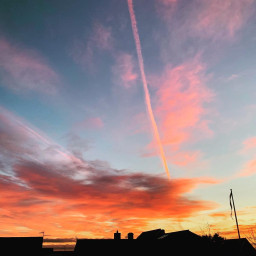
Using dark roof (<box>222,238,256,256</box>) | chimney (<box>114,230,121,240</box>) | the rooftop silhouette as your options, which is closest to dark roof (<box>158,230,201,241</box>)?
the rooftop silhouette

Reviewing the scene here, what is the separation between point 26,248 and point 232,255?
40.8m

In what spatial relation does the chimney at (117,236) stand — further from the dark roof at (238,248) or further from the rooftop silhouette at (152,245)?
the dark roof at (238,248)

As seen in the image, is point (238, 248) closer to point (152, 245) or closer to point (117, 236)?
point (152, 245)

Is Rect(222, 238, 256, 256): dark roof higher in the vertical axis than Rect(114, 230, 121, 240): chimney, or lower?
lower

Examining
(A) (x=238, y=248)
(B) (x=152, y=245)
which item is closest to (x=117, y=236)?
(B) (x=152, y=245)

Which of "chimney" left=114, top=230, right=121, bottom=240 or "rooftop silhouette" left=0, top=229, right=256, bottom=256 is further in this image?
"chimney" left=114, top=230, right=121, bottom=240

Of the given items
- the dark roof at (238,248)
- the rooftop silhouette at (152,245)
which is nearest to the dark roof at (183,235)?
the rooftop silhouette at (152,245)

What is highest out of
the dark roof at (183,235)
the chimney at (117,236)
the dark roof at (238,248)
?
the chimney at (117,236)

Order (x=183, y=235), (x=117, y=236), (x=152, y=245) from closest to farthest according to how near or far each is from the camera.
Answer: (x=183, y=235) → (x=152, y=245) → (x=117, y=236)

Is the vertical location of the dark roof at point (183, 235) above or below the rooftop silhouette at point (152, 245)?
above

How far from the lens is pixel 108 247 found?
47531 mm

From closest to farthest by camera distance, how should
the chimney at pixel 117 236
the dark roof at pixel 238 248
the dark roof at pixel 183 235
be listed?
1. the dark roof at pixel 183 235
2. the dark roof at pixel 238 248
3. the chimney at pixel 117 236

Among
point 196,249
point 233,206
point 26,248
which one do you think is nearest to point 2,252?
point 26,248

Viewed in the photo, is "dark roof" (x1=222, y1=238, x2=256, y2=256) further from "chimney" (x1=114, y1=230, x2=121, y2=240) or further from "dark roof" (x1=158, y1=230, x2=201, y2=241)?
"chimney" (x1=114, y1=230, x2=121, y2=240)
